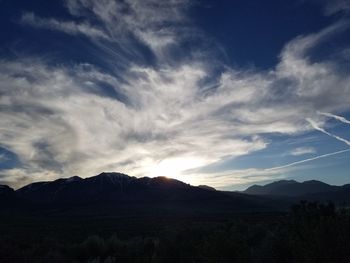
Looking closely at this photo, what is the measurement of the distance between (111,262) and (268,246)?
7168 mm

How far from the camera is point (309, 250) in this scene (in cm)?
1092

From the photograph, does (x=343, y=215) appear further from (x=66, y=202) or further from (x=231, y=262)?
(x=66, y=202)

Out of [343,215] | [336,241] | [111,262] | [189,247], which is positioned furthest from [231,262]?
[111,262]

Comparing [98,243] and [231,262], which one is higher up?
[98,243]

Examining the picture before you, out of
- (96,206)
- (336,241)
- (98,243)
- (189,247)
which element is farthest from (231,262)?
(96,206)

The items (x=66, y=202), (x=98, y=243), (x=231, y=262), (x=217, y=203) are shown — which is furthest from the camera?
(x=66, y=202)

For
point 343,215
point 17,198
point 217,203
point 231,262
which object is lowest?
point 231,262

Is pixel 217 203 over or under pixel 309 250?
over

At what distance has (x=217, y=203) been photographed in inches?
6220

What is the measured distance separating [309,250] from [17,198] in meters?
207

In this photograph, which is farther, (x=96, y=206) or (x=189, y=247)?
(x=96, y=206)

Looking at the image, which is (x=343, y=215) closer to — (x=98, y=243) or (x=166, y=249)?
(x=166, y=249)

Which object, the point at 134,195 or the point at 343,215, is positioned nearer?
the point at 343,215

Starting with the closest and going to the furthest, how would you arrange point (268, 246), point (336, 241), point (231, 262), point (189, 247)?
point (336, 241)
point (231, 262)
point (268, 246)
point (189, 247)
